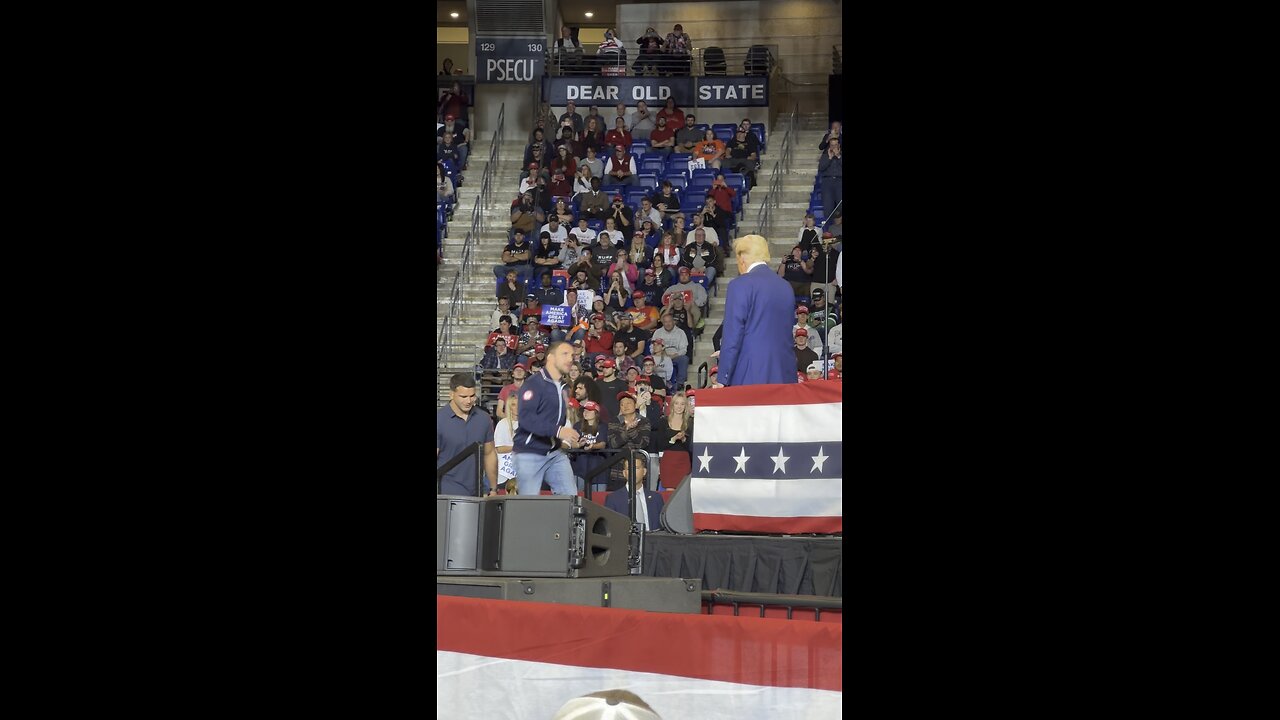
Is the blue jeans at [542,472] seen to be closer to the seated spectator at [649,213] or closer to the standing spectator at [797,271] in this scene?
the standing spectator at [797,271]

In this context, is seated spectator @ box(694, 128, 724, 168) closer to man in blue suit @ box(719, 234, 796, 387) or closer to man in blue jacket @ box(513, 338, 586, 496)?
man in blue jacket @ box(513, 338, 586, 496)

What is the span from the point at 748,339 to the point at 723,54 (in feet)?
50.7

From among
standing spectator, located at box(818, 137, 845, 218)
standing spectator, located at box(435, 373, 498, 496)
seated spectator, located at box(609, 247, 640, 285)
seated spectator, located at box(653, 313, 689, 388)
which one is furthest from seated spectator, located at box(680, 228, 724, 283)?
standing spectator, located at box(435, 373, 498, 496)

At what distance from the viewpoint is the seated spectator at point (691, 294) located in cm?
1552

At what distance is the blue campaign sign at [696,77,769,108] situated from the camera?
20859 millimetres

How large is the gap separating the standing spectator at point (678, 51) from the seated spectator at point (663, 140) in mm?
1906

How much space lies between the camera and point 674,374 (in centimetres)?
1441

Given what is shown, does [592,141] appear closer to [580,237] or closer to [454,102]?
[580,237]

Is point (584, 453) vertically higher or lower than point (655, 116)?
lower

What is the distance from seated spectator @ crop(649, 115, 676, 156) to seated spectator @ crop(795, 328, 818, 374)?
7.50m

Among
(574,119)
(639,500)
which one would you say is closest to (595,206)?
(574,119)

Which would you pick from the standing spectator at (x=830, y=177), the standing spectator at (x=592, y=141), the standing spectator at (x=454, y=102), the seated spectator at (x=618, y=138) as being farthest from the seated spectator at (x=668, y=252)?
the standing spectator at (x=454, y=102)
